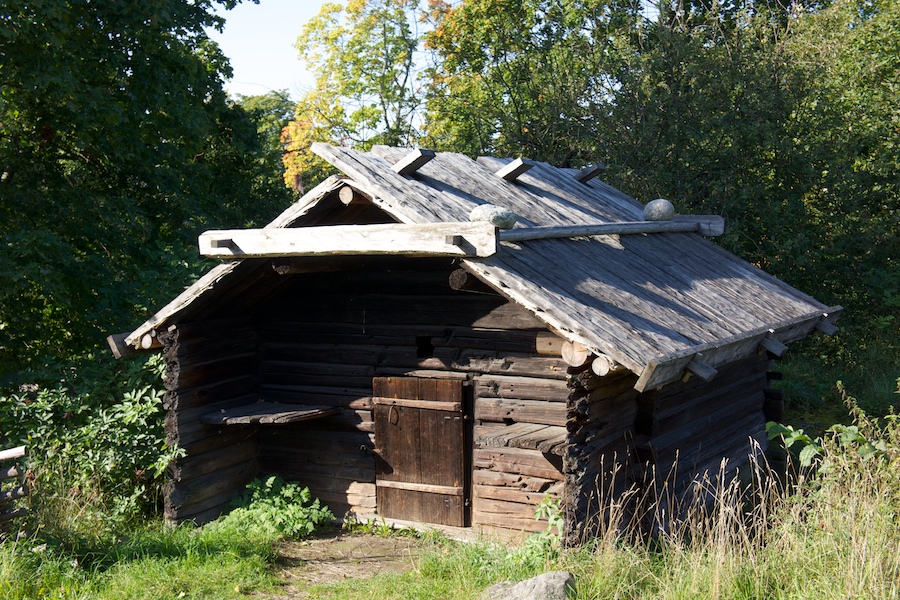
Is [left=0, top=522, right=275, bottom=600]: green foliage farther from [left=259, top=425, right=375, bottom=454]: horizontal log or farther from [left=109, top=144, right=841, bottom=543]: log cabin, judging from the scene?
[left=259, top=425, right=375, bottom=454]: horizontal log

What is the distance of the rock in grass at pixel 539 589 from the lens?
566cm

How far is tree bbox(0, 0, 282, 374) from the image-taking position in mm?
11453

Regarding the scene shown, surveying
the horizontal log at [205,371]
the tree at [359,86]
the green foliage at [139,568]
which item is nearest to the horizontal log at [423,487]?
the green foliage at [139,568]

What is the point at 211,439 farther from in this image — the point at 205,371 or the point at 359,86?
the point at 359,86

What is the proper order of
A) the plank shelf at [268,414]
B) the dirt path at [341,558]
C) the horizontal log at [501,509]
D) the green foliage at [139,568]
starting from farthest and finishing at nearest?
the plank shelf at [268,414]
the horizontal log at [501,509]
the dirt path at [341,558]
the green foliage at [139,568]

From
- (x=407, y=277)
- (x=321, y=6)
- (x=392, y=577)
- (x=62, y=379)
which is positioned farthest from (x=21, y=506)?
(x=321, y=6)

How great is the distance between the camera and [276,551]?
26.2ft

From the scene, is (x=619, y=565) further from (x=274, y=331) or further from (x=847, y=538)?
(x=274, y=331)

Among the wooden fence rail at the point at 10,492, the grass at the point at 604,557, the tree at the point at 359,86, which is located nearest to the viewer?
the grass at the point at 604,557

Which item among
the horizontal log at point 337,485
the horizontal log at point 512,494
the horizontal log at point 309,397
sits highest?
the horizontal log at point 309,397

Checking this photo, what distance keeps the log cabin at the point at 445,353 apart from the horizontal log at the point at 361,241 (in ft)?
0.05

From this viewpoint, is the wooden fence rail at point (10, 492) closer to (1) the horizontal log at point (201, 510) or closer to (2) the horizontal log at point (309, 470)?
(1) the horizontal log at point (201, 510)

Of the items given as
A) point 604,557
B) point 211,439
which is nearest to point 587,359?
point 604,557

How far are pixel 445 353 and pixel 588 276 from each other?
5.20ft
